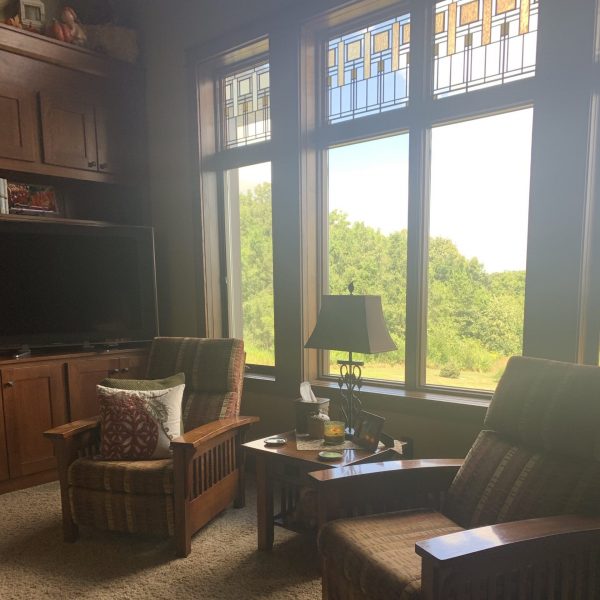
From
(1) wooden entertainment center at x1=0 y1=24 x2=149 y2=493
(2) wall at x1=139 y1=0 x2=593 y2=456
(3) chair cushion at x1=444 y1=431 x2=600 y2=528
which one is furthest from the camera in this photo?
(1) wooden entertainment center at x1=0 y1=24 x2=149 y2=493

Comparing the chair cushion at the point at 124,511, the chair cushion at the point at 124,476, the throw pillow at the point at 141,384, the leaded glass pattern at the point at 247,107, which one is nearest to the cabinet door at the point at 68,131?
the leaded glass pattern at the point at 247,107

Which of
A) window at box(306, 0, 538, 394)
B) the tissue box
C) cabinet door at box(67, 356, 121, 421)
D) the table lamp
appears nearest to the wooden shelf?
window at box(306, 0, 538, 394)

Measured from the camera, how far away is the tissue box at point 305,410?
2.34 m

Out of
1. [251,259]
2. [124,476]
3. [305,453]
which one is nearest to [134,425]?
[124,476]

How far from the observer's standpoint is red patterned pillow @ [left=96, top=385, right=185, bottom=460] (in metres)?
2.31

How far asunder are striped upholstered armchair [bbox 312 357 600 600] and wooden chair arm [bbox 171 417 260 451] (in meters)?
0.67

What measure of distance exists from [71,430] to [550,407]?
2.11 meters

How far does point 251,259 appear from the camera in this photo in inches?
135

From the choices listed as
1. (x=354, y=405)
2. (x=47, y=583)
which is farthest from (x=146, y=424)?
(x=354, y=405)

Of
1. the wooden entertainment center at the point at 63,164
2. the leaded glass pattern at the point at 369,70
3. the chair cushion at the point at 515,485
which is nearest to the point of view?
the chair cushion at the point at 515,485

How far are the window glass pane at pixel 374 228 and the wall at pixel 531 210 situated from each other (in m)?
0.47

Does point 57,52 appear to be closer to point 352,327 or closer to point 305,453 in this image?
point 352,327

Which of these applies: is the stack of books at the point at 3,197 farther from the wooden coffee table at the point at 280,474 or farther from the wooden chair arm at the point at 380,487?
the wooden chair arm at the point at 380,487

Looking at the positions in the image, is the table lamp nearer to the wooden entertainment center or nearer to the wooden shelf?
the wooden entertainment center
